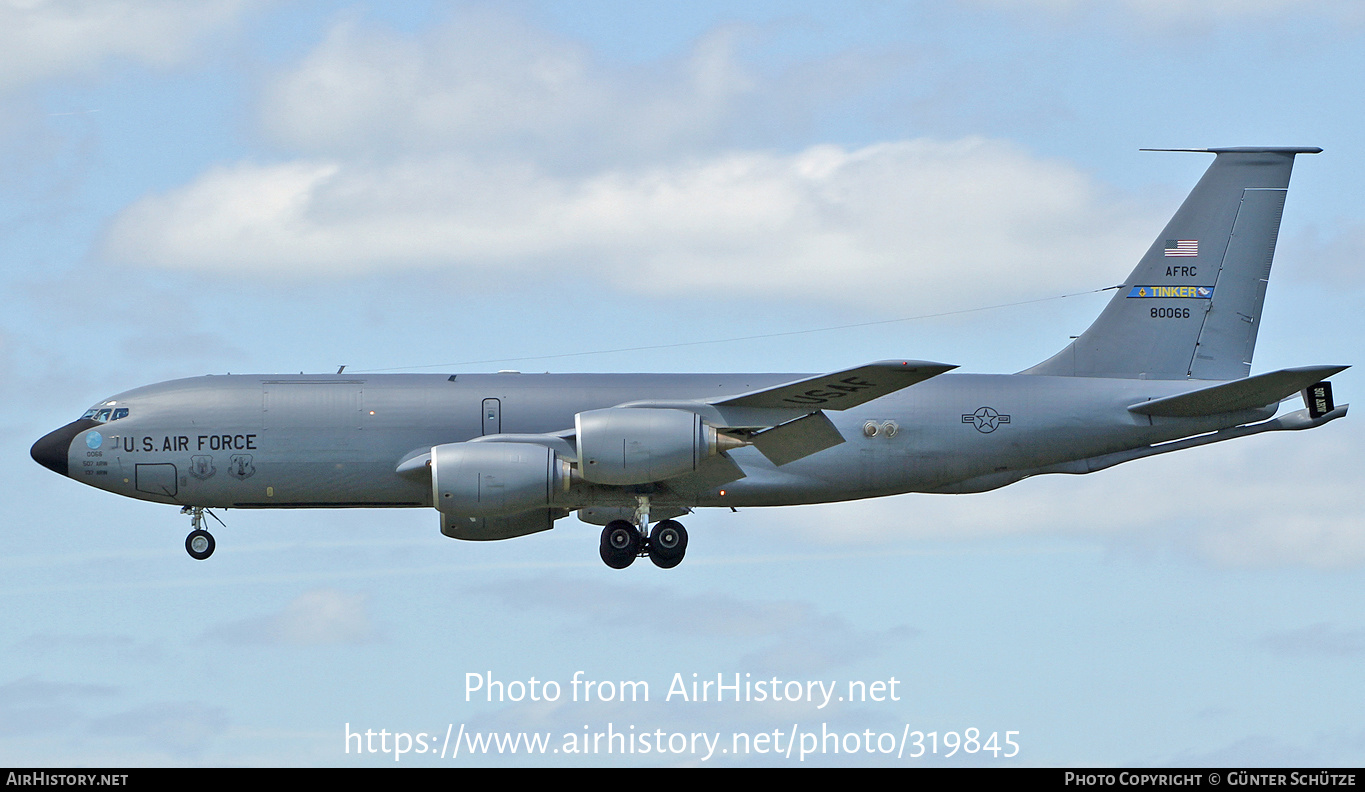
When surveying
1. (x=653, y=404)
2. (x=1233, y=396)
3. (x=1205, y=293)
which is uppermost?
(x=1205, y=293)

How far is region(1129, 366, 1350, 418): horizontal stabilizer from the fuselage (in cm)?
31

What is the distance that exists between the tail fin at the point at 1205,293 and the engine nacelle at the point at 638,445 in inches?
374

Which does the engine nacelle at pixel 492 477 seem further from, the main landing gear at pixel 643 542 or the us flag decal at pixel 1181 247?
the us flag decal at pixel 1181 247

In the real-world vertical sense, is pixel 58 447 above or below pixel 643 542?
→ above

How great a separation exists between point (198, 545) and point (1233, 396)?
75.8 ft

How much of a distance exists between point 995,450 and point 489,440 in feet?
36.6

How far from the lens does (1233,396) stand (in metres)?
32.8

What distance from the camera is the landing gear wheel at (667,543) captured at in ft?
110

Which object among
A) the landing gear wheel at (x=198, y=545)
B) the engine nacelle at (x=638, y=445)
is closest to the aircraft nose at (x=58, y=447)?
the landing gear wheel at (x=198, y=545)

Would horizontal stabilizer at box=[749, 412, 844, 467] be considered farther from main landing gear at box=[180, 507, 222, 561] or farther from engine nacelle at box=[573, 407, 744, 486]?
main landing gear at box=[180, 507, 222, 561]

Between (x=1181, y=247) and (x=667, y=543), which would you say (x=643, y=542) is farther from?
(x=1181, y=247)

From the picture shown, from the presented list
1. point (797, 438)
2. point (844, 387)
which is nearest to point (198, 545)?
point (797, 438)

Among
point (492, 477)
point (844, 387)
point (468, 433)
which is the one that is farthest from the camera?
point (468, 433)

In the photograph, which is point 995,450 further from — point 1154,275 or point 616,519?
point 616,519
